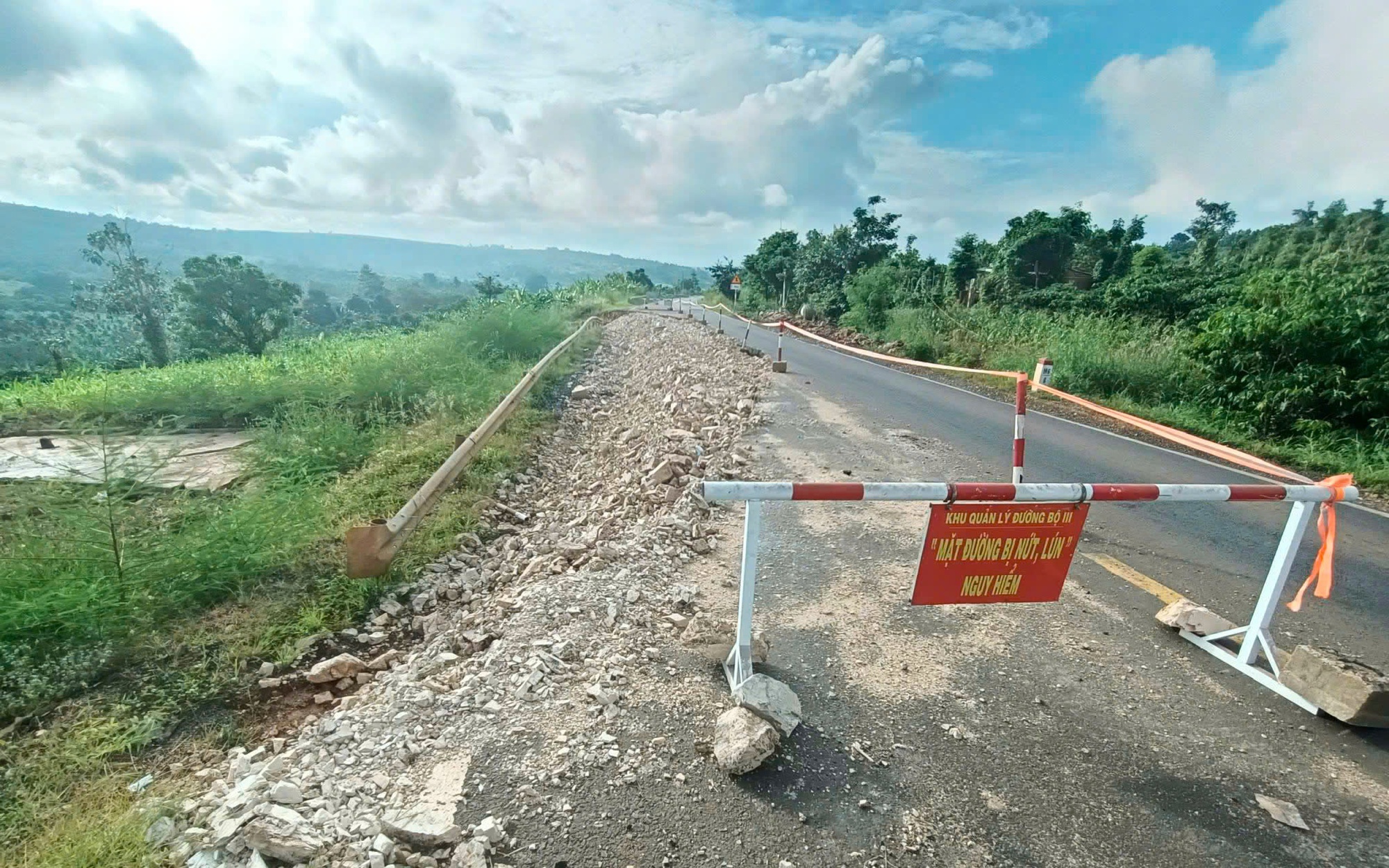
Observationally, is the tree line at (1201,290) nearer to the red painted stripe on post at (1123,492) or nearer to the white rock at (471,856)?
the red painted stripe on post at (1123,492)

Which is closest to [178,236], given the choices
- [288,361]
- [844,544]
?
[288,361]

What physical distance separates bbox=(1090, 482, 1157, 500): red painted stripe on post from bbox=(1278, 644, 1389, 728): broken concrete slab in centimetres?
125

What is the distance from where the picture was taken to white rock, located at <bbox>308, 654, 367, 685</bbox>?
3.75m

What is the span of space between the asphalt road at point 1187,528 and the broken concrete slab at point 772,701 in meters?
3.39

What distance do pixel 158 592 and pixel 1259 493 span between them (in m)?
6.88

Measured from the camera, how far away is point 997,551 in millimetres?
2918

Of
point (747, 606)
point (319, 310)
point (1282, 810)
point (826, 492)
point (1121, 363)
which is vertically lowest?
point (319, 310)

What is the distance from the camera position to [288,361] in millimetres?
14062

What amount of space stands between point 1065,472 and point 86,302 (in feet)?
143

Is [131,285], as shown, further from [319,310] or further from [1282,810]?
[1282,810]

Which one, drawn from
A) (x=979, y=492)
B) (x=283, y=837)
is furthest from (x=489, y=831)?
(x=979, y=492)

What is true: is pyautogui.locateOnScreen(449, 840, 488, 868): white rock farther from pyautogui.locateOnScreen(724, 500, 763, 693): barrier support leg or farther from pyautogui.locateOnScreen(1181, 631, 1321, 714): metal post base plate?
pyautogui.locateOnScreen(1181, 631, 1321, 714): metal post base plate

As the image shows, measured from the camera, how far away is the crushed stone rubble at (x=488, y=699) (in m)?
2.24

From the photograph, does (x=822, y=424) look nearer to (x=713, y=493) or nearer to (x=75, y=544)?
(x=713, y=493)
